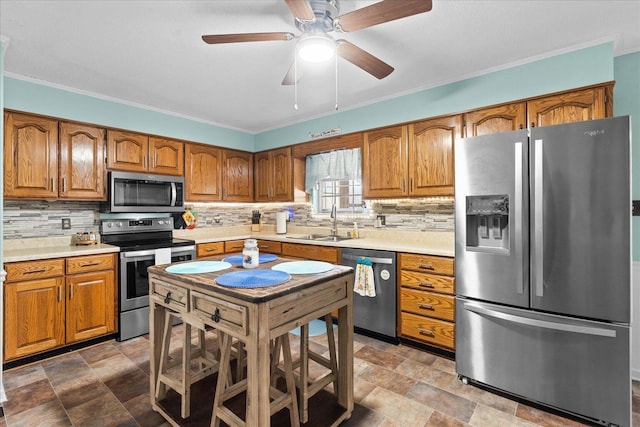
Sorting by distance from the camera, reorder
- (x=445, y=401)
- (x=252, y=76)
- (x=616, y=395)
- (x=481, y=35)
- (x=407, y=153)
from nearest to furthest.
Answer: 1. (x=616, y=395)
2. (x=445, y=401)
3. (x=481, y=35)
4. (x=252, y=76)
5. (x=407, y=153)

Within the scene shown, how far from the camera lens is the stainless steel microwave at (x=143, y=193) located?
3299 mm

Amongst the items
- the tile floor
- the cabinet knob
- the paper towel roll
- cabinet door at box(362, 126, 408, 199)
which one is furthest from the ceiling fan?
the paper towel roll

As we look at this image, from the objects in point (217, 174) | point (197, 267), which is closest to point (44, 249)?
point (217, 174)

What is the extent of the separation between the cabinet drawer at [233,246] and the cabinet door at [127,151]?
4.20ft

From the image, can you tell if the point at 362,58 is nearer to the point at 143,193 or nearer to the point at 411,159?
the point at 411,159

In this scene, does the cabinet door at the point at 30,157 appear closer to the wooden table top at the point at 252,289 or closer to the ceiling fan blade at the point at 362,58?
the wooden table top at the point at 252,289

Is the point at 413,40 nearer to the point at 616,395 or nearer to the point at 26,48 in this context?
the point at 616,395

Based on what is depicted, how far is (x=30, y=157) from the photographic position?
2.82 m

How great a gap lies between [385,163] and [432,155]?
0.50 metres

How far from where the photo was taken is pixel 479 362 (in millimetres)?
2176

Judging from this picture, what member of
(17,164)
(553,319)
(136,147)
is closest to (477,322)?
(553,319)

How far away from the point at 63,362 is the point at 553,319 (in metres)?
3.68

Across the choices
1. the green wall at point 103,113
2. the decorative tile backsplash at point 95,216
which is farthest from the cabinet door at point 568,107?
the green wall at point 103,113

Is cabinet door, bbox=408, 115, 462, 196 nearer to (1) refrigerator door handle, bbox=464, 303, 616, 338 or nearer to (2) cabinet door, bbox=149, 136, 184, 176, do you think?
(1) refrigerator door handle, bbox=464, 303, 616, 338
